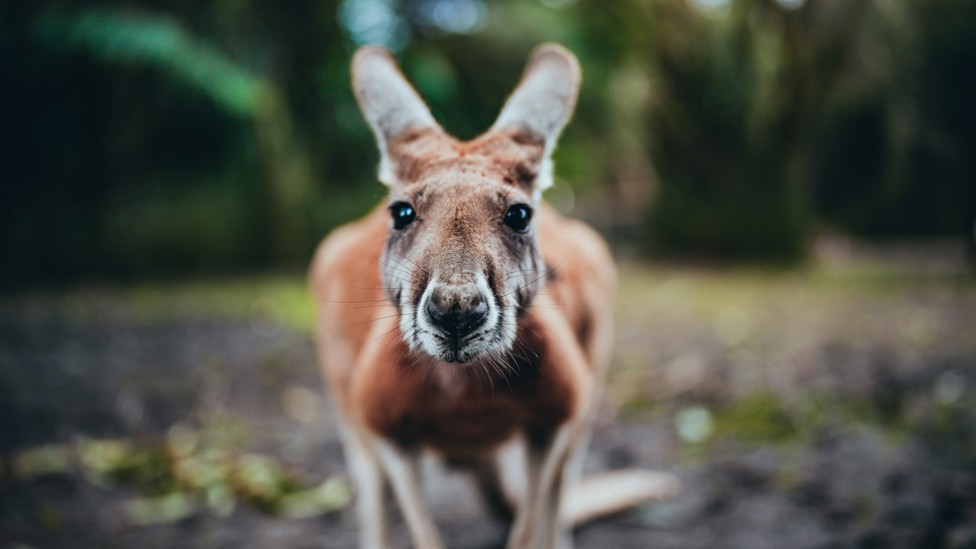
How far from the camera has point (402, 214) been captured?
5.47 feet

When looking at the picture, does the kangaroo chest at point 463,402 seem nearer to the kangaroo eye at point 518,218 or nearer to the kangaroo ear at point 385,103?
the kangaroo eye at point 518,218

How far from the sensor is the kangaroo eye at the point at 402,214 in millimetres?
1649

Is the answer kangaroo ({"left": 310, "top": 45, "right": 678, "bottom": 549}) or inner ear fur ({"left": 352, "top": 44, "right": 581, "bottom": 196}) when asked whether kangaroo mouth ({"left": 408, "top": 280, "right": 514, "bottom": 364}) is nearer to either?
kangaroo ({"left": 310, "top": 45, "right": 678, "bottom": 549})

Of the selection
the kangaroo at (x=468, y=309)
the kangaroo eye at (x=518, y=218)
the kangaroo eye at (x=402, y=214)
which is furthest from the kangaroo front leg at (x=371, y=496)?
the kangaroo eye at (x=518, y=218)

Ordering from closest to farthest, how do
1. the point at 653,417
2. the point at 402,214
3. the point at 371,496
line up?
the point at 402,214, the point at 371,496, the point at 653,417

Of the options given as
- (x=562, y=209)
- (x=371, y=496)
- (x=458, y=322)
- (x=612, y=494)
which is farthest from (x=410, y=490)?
(x=562, y=209)

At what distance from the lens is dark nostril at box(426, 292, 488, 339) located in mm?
1333

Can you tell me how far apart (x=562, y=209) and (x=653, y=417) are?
8.29 m

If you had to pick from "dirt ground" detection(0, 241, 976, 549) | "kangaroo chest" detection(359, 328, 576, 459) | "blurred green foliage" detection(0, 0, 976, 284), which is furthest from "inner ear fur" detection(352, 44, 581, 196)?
"blurred green foliage" detection(0, 0, 976, 284)

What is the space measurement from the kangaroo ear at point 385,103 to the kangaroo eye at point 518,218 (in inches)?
14.0

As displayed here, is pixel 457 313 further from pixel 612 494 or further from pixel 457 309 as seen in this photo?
pixel 612 494

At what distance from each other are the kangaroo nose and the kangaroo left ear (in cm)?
52

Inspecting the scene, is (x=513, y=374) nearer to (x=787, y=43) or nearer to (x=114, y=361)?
(x=114, y=361)

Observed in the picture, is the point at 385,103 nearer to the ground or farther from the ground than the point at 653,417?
farther from the ground
